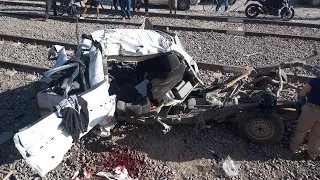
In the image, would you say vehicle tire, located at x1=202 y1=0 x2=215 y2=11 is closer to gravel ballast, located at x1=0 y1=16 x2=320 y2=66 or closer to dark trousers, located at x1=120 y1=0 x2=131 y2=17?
dark trousers, located at x1=120 y1=0 x2=131 y2=17

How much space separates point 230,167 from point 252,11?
935cm

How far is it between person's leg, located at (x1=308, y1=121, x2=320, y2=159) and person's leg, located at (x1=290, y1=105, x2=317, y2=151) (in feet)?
0.26

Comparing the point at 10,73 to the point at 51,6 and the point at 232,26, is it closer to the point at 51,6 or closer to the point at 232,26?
the point at 51,6

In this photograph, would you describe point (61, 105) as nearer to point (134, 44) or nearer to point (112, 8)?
point (134, 44)

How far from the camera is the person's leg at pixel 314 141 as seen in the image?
548 centimetres

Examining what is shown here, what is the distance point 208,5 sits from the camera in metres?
16.2

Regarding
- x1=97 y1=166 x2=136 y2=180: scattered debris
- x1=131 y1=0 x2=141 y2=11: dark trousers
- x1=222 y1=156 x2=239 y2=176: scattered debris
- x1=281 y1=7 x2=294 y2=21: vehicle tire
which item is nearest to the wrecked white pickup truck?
x1=222 y1=156 x2=239 y2=176: scattered debris

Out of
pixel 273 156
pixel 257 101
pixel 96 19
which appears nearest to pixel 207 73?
pixel 257 101

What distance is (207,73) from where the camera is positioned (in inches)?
340

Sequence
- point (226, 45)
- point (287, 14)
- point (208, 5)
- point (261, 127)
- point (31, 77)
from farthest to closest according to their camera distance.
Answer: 1. point (208, 5)
2. point (287, 14)
3. point (226, 45)
4. point (31, 77)
5. point (261, 127)

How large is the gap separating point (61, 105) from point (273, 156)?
3592 millimetres

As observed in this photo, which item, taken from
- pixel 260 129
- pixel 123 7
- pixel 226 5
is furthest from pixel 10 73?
pixel 226 5

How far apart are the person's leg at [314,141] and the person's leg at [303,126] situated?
0.26ft

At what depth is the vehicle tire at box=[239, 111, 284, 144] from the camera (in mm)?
5676
